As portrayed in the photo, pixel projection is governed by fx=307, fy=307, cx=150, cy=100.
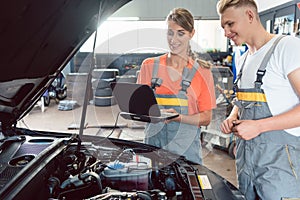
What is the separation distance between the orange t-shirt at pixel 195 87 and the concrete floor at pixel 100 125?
4.78 ft

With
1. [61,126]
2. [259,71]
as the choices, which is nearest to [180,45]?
[259,71]

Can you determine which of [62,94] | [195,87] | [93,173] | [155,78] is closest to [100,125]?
[62,94]

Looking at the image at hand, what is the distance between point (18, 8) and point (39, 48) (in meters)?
0.27

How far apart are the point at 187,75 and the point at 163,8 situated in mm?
6623

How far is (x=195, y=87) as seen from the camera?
63.6 inches

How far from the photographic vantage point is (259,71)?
127 centimetres

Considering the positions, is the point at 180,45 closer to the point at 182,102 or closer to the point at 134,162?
the point at 182,102

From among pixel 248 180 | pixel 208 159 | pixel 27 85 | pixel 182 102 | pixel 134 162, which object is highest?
pixel 27 85

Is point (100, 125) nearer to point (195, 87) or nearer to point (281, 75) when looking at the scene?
point (195, 87)

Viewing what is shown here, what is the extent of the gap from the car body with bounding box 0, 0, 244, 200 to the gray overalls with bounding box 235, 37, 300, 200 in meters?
0.17

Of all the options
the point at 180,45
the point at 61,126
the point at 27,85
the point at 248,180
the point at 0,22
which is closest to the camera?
the point at 0,22

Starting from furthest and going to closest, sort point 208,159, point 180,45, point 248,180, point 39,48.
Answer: point 208,159 < point 180,45 < point 248,180 < point 39,48

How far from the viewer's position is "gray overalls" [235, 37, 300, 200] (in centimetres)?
123

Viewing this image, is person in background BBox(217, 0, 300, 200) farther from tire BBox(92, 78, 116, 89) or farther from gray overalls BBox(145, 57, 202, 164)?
tire BBox(92, 78, 116, 89)
